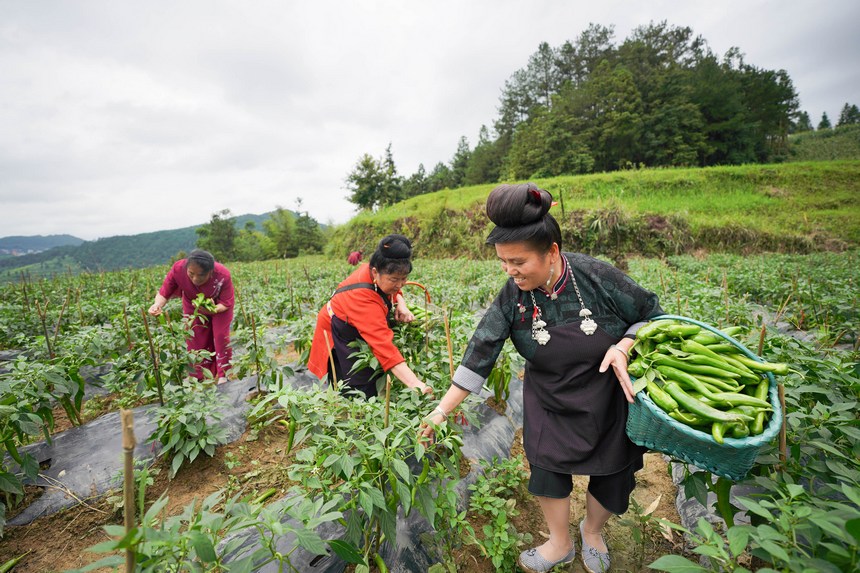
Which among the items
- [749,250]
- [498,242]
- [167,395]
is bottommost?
[749,250]

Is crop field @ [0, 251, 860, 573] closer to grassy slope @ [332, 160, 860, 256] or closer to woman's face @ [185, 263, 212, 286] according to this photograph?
woman's face @ [185, 263, 212, 286]

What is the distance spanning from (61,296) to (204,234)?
4786 centimetres

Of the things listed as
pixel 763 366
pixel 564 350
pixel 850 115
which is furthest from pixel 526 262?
pixel 850 115

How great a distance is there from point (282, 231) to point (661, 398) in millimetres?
46263

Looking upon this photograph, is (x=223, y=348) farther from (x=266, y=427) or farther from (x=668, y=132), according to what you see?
(x=668, y=132)

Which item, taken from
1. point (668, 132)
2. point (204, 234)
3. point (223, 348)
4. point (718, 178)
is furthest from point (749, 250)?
point (204, 234)

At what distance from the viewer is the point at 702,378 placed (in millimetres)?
1286

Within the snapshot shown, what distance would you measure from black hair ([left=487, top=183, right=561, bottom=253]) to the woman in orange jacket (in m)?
0.90

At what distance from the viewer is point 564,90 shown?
33.4 m

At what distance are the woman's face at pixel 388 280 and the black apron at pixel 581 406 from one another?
1.02 metres

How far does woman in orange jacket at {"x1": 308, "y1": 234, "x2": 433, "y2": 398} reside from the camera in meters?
2.17

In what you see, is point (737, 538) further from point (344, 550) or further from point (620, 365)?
point (344, 550)

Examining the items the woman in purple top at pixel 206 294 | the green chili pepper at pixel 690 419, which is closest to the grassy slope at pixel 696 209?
the woman in purple top at pixel 206 294

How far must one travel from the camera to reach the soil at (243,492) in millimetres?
1934
